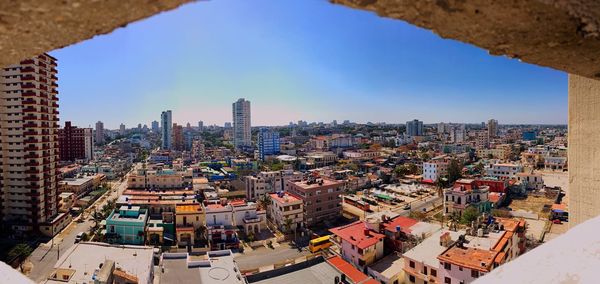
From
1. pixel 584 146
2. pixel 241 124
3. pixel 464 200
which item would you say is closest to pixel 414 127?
pixel 241 124

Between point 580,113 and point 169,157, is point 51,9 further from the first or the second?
point 169,157

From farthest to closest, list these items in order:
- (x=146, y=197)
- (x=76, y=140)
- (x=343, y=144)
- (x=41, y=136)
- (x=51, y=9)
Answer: (x=343, y=144)
(x=76, y=140)
(x=146, y=197)
(x=41, y=136)
(x=51, y=9)

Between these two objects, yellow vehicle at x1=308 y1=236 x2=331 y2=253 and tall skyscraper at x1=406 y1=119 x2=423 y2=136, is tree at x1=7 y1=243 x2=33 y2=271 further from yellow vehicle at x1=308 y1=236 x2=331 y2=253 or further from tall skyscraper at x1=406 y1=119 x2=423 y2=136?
tall skyscraper at x1=406 y1=119 x2=423 y2=136

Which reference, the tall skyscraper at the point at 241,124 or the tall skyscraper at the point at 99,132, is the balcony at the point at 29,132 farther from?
the tall skyscraper at the point at 99,132

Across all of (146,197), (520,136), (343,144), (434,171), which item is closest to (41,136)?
(146,197)

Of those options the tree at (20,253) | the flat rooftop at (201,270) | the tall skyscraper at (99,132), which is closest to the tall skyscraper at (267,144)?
the tree at (20,253)

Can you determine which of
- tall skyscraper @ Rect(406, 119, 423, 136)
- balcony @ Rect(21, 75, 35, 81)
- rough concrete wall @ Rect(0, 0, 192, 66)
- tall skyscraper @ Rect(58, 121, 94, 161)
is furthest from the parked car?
tall skyscraper @ Rect(406, 119, 423, 136)
